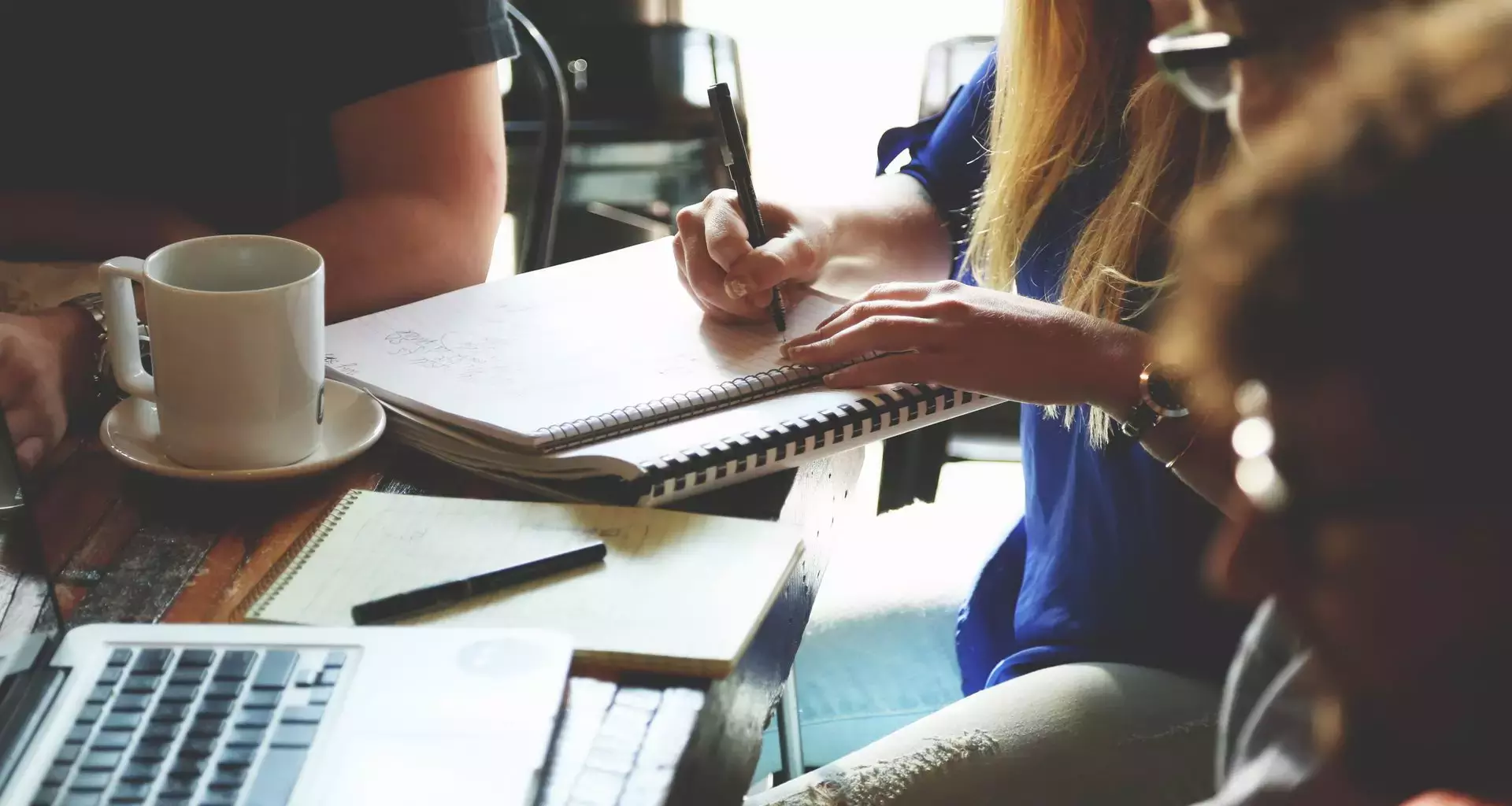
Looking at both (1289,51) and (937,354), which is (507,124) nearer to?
(937,354)

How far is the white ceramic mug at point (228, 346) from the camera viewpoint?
2.14 ft

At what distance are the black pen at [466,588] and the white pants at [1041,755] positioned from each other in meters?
0.21

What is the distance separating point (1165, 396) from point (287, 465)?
526 millimetres

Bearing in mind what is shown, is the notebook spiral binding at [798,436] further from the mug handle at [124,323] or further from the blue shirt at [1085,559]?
the mug handle at [124,323]

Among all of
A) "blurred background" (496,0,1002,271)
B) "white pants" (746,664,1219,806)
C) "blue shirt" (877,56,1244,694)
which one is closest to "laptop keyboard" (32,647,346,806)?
"white pants" (746,664,1219,806)

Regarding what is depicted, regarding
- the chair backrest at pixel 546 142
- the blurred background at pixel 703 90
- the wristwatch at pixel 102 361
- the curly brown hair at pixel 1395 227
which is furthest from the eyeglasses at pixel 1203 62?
the blurred background at pixel 703 90

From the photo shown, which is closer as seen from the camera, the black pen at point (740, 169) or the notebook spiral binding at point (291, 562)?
the notebook spiral binding at point (291, 562)

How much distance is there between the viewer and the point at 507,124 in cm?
219

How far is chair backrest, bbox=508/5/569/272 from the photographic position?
1384mm

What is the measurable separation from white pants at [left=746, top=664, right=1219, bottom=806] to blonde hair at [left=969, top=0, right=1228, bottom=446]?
23 centimetres

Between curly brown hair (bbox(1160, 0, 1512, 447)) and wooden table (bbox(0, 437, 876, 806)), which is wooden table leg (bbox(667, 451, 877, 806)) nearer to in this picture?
wooden table (bbox(0, 437, 876, 806))

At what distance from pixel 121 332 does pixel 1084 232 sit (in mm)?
679

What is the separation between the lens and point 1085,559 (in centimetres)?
94

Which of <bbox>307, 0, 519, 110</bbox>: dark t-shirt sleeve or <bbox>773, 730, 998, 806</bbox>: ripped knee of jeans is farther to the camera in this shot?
<bbox>307, 0, 519, 110</bbox>: dark t-shirt sleeve
